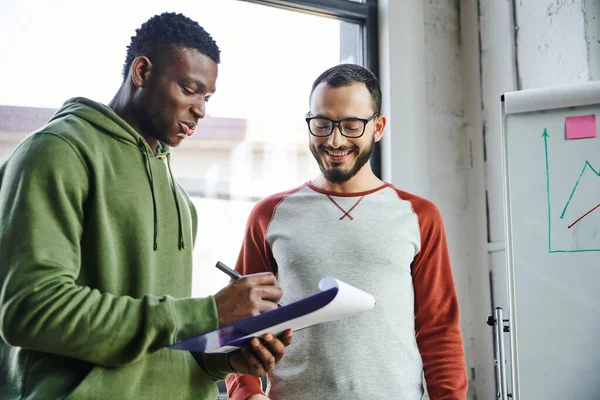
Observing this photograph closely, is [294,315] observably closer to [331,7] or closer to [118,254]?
[118,254]

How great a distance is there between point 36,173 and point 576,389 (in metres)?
1.45

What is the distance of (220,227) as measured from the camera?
228cm

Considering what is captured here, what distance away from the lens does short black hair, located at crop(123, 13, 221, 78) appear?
3.74 feet

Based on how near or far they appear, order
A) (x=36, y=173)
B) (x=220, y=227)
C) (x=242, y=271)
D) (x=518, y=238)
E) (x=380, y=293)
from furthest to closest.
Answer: (x=220, y=227) → (x=518, y=238) → (x=242, y=271) → (x=380, y=293) → (x=36, y=173)

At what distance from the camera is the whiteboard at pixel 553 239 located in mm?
1681

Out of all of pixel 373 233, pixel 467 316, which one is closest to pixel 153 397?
pixel 373 233

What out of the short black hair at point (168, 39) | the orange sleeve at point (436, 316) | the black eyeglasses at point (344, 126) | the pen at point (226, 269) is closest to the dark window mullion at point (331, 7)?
the black eyeglasses at point (344, 126)

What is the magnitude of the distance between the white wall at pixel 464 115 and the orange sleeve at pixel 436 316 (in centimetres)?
87

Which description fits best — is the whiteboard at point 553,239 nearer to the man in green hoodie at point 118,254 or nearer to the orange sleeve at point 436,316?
the orange sleeve at point 436,316

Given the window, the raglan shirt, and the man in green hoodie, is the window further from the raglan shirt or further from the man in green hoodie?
the man in green hoodie

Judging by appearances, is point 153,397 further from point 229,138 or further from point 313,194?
point 229,138

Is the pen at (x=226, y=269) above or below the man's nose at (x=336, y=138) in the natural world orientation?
below

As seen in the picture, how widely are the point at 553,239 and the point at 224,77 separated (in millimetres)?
1301

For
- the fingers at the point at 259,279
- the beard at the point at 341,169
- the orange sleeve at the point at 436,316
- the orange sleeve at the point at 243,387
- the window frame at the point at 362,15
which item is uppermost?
the window frame at the point at 362,15
